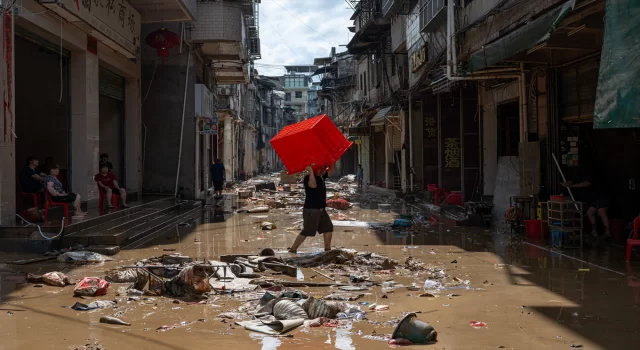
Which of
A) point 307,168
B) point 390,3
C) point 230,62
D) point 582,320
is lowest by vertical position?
point 582,320

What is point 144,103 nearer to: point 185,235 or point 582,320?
point 185,235

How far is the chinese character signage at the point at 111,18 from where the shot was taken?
13312 mm

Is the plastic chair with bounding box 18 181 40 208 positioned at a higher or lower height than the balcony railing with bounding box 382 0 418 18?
lower

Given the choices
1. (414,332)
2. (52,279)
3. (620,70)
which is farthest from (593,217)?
(52,279)

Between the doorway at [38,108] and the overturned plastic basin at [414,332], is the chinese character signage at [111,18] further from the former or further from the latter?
the overturned plastic basin at [414,332]

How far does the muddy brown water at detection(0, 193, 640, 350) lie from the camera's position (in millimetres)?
Result: 5324

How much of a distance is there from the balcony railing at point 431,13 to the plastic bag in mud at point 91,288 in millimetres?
Result: 14078

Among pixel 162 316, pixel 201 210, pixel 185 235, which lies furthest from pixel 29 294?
pixel 201 210

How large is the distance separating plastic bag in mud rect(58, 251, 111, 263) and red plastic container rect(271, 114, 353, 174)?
327cm

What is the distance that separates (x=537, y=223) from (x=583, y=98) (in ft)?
8.72

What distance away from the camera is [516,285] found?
25.8 ft

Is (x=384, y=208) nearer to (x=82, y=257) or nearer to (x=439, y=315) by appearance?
(x=82, y=257)

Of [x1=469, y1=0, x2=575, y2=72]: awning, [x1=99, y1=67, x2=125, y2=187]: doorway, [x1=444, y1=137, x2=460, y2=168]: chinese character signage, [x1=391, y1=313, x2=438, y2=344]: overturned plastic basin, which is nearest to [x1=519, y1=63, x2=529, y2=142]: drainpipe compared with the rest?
[x1=469, y1=0, x2=575, y2=72]: awning

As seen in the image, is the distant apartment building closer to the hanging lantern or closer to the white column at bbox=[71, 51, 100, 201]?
the hanging lantern
